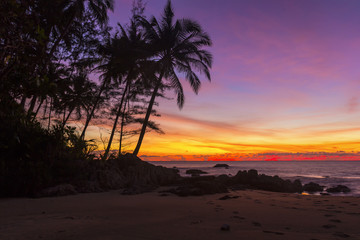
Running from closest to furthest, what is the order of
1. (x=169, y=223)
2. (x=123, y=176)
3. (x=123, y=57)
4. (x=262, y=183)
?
(x=169, y=223), (x=123, y=176), (x=262, y=183), (x=123, y=57)

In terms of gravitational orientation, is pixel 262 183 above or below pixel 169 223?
below

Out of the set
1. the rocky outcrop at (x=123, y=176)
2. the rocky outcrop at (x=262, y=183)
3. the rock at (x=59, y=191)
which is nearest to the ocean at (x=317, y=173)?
the rocky outcrop at (x=262, y=183)

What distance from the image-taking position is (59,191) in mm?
5820

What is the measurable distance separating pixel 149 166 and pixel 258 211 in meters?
6.95

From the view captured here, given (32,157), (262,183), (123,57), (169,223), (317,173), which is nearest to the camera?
(169,223)

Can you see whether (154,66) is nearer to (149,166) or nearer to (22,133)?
(149,166)

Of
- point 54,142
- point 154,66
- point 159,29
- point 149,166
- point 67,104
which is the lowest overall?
point 149,166

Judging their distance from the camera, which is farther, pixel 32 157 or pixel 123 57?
pixel 123 57

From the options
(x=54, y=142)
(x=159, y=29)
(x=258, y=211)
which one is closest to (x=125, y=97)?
(x=159, y=29)

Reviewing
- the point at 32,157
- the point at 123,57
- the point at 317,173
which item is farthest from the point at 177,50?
the point at 317,173

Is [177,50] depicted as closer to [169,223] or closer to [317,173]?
[169,223]

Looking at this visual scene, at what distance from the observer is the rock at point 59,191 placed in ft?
18.5

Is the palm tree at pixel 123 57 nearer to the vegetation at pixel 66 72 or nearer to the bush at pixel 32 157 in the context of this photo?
the vegetation at pixel 66 72

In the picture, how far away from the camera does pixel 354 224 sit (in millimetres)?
3115
